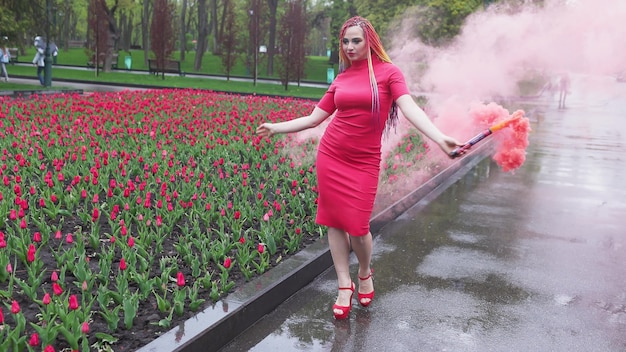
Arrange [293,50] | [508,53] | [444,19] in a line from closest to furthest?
[508,53] → [444,19] → [293,50]

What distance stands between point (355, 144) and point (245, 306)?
1255 mm

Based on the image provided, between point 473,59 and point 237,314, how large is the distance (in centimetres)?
828

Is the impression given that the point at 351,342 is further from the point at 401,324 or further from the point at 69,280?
the point at 69,280

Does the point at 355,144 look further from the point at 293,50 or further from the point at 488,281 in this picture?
the point at 293,50

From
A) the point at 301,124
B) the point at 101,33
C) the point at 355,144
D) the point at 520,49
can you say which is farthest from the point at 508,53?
the point at 101,33

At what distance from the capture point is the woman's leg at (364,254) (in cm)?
448

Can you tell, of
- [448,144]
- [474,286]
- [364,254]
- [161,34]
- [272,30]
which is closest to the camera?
[448,144]

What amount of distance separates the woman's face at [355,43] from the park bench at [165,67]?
28.7 meters

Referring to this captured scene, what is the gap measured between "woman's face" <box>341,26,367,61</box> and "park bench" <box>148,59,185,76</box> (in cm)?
2866

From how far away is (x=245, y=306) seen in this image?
4.22m

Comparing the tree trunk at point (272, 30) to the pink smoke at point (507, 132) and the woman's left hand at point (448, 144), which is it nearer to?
the pink smoke at point (507, 132)

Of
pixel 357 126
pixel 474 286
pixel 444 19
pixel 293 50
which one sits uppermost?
pixel 444 19

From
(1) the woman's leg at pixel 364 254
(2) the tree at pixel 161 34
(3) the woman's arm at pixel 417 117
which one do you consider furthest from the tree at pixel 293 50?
(3) the woman's arm at pixel 417 117

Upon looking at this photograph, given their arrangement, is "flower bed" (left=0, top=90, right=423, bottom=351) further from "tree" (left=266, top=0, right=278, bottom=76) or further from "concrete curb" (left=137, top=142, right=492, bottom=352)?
"tree" (left=266, top=0, right=278, bottom=76)
